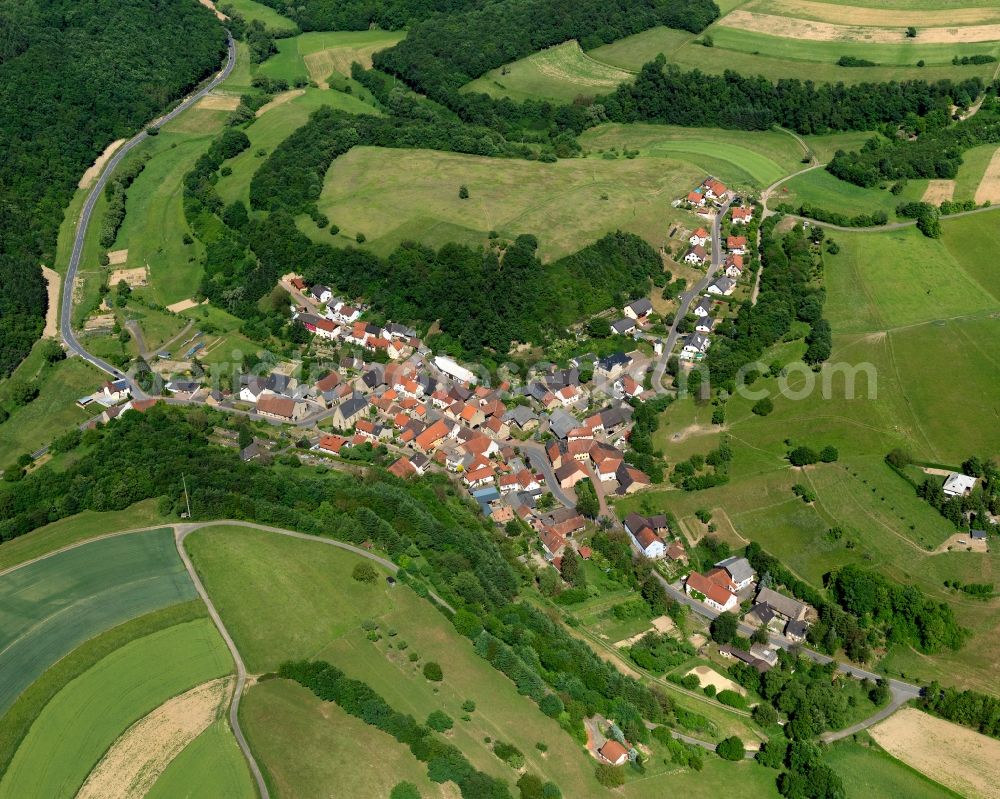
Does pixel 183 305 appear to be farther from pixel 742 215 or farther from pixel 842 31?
pixel 842 31

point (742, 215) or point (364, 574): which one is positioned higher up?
point (742, 215)

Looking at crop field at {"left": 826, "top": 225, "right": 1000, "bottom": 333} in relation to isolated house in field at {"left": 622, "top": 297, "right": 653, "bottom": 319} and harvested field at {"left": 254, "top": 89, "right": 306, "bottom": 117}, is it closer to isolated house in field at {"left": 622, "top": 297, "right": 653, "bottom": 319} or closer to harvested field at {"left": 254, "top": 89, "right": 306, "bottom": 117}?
isolated house in field at {"left": 622, "top": 297, "right": 653, "bottom": 319}

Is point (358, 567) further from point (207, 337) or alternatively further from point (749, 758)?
point (207, 337)

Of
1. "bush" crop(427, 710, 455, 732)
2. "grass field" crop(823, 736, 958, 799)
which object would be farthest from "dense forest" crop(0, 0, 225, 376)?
"grass field" crop(823, 736, 958, 799)

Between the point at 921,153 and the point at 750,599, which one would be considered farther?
the point at 921,153

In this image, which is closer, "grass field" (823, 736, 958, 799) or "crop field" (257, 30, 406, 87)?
"grass field" (823, 736, 958, 799)

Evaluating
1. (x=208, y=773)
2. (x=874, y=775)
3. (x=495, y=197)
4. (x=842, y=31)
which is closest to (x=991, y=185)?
(x=842, y=31)

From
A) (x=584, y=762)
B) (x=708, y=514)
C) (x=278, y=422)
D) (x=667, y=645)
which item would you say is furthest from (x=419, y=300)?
(x=584, y=762)
